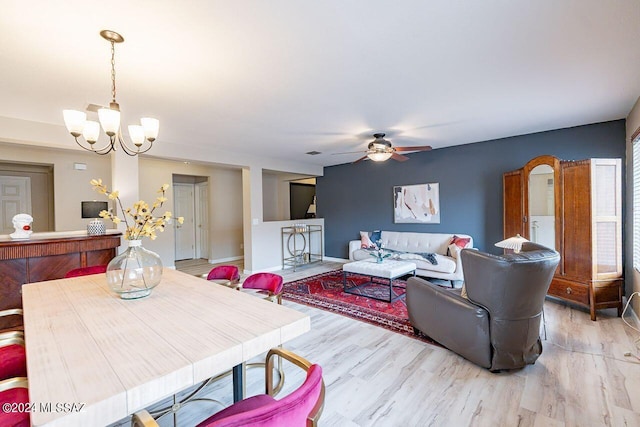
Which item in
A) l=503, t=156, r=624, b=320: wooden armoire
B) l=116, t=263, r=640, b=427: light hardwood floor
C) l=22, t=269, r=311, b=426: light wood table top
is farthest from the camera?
l=503, t=156, r=624, b=320: wooden armoire

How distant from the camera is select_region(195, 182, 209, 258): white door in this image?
288 inches

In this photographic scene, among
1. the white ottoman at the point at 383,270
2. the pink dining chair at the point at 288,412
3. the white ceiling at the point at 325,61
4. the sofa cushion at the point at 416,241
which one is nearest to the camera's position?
the pink dining chair at the point at 288,412

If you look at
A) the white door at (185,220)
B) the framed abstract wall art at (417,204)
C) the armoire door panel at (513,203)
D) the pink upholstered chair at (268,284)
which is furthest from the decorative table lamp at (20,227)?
the armoire door panel at (513,203)

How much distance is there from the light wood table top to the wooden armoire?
145 inches

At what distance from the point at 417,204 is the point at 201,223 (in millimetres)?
5375

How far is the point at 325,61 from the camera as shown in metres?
2.13

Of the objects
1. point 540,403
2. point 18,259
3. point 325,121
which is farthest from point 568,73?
point 18,259

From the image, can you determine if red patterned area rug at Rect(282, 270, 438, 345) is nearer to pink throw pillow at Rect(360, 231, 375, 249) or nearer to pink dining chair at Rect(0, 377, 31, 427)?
pink throw pillow at Rect(360, 231, 375, 249)

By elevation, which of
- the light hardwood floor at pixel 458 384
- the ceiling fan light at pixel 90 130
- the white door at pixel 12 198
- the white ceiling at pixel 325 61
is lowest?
the light hardwood floor at pixel 458 384

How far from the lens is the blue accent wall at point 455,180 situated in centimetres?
400

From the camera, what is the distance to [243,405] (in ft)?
3.77

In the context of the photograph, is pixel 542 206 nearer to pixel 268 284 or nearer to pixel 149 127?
pixel 268 284

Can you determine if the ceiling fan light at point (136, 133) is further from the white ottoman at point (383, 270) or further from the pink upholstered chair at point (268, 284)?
Result: the white ottoman at point (383, 270)

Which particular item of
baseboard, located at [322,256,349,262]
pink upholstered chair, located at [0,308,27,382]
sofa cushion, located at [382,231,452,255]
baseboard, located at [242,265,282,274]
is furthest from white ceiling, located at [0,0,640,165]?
baseboard, located at [322,256,349,262]
